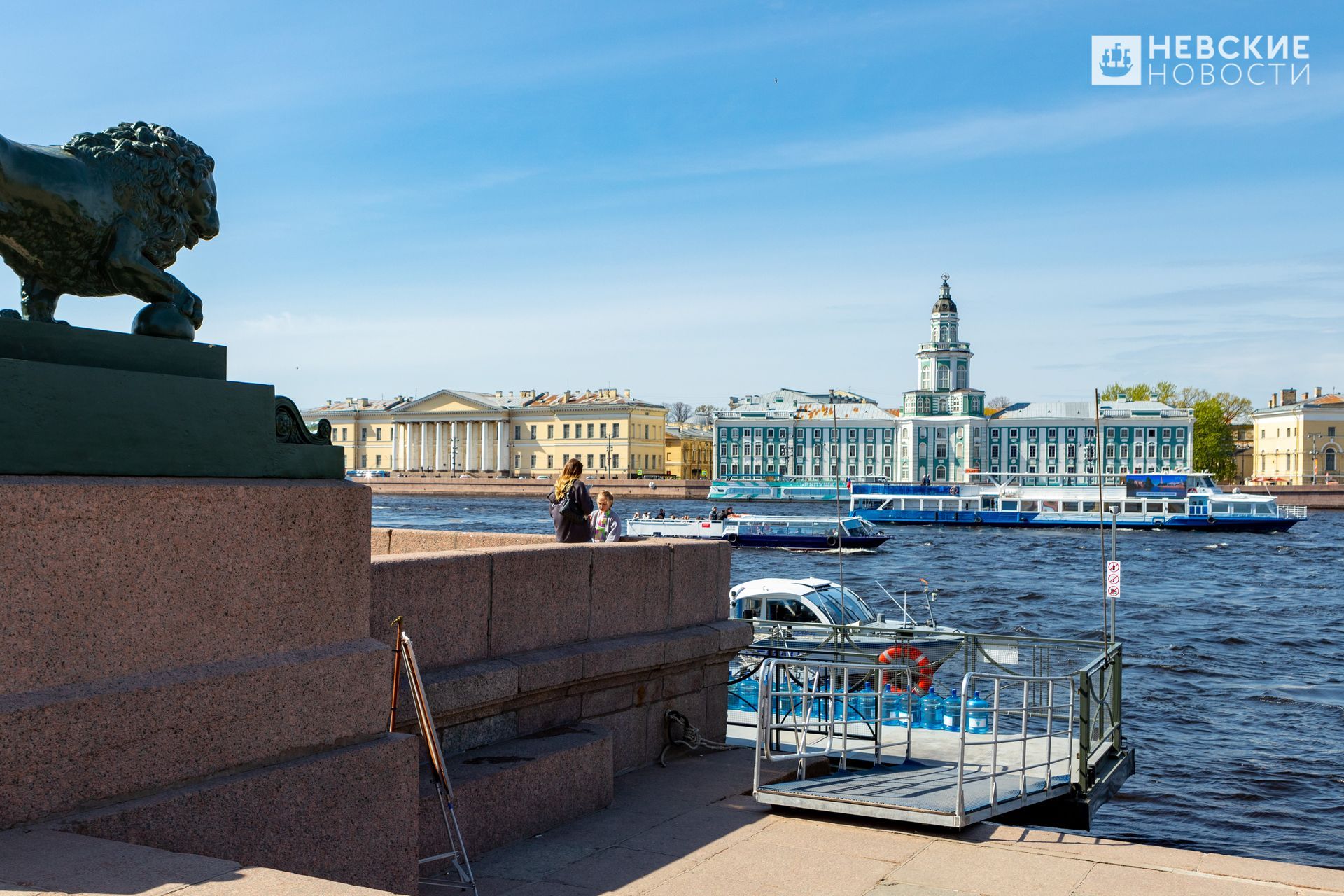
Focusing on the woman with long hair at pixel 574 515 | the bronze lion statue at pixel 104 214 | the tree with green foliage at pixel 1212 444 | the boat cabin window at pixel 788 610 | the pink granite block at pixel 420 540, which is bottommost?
the boat cabin window at pixel 788 610

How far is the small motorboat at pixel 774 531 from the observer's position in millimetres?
47000

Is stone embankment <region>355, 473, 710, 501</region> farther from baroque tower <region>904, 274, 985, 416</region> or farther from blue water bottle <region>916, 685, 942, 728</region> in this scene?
blue water bottle <region>916, 685, 942, 728</region>

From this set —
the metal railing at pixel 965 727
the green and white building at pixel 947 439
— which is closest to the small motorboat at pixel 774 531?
the metal railing at pixel 965 727

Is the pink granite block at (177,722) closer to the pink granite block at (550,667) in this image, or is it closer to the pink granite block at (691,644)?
the pink granite block at (550,667)

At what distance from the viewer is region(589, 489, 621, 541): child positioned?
28.1ft

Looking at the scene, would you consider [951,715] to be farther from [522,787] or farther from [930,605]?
[930,605]

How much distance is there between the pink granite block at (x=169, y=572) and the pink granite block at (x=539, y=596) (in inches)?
45.3

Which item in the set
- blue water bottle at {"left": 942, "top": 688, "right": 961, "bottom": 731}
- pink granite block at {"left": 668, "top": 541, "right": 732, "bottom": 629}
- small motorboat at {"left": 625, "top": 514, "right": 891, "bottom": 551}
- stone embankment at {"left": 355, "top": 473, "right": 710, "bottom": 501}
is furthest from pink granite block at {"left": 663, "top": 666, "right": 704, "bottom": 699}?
stone embankment at {"left": 355, "top": 473, "right": 710, "bottom": 501}

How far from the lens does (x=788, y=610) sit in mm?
16688

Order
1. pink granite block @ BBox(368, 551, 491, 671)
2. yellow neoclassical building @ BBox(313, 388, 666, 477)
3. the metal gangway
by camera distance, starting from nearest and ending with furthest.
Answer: pink granite block @ BBox(368, 551, 491, 671), the metal gangway, yellow neoclassical building @ BBox(313, 388, 666, 477)

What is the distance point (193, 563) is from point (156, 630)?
203mm

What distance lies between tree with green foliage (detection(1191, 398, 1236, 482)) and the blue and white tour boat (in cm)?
3234

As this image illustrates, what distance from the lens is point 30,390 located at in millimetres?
3121

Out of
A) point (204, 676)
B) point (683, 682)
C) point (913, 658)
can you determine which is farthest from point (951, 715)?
point (204, 676)
